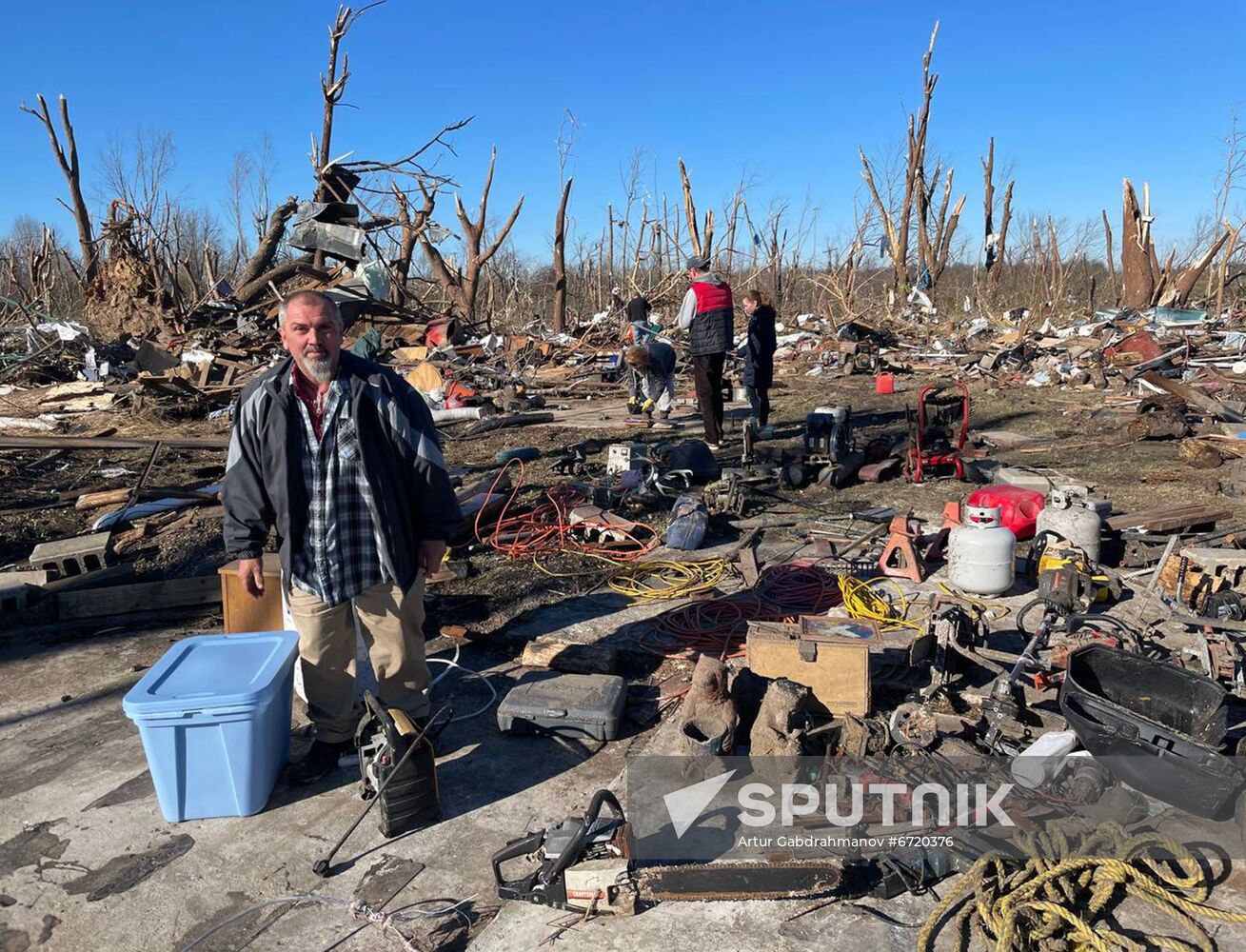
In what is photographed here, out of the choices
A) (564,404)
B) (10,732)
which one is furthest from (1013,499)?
(564,404)

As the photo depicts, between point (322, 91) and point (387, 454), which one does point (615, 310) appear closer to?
point (322, 91)

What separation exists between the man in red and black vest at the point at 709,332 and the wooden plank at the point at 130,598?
6103 millimetres

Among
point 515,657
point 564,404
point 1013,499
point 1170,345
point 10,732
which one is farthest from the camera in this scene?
point 1170,345

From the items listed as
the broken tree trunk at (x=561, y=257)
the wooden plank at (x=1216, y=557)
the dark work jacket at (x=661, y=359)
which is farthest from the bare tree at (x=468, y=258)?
the wooden plank at (x=1216, y=557)

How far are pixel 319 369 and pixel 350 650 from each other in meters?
1.27

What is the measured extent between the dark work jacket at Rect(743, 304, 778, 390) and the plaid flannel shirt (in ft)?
26.2

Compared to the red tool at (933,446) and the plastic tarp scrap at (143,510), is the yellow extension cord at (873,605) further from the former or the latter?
the plastic tarp scrap at (143,510)

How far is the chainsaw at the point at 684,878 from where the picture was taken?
2.92 m

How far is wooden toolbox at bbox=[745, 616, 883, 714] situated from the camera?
3.99 meters

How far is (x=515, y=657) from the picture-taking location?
5.03m

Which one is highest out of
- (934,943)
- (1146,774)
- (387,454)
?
(387,454)

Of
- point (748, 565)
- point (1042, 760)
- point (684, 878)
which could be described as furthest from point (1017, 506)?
point (684, 878)

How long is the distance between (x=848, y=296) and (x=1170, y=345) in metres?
9.90

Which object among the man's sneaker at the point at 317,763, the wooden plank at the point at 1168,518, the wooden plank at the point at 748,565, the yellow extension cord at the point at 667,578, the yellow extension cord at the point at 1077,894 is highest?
the wooden plank at the point at 1168,518
